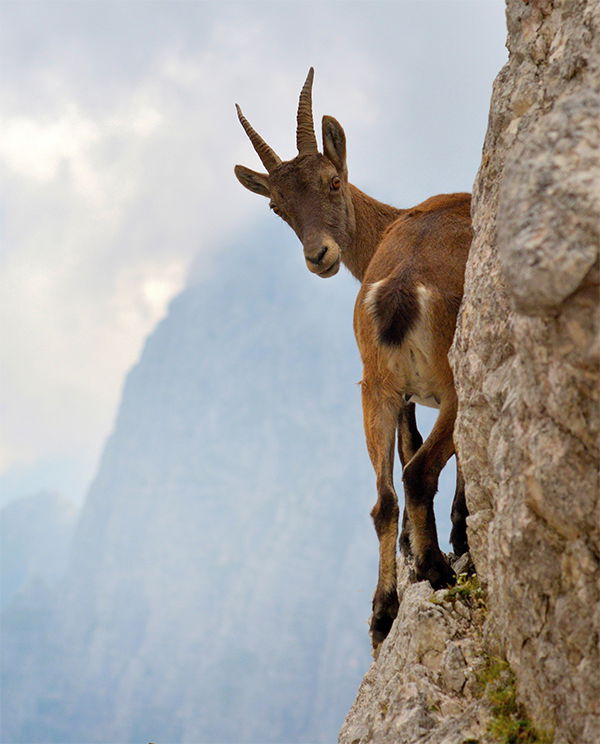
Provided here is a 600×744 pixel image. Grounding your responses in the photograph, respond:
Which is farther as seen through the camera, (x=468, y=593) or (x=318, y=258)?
(x=318, y=258)

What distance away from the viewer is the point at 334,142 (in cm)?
980

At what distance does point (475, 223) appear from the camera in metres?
6.45

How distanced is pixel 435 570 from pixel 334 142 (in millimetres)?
5052

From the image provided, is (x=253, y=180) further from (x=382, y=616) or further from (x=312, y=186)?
(x=382, y=616)

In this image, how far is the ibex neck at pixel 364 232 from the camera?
9.77m

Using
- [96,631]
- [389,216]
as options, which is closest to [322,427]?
[96,631]

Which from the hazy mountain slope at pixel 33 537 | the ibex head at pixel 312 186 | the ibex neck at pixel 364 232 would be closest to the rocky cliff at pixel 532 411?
the ibex head at pixel 312 186

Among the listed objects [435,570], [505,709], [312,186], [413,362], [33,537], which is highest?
[33,537]

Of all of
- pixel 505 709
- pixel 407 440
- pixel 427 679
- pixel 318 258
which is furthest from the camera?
pixel 318 258

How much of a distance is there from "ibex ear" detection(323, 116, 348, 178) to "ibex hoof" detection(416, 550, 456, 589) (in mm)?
4756

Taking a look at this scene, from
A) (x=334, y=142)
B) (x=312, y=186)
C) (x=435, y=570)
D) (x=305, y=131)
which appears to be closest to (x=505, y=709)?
A: (x=435, y=570)

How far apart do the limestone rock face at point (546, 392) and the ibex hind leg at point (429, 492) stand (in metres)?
0.62

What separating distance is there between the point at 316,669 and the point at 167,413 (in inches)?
1143

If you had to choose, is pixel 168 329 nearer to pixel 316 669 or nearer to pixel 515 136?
pixel 316 669
